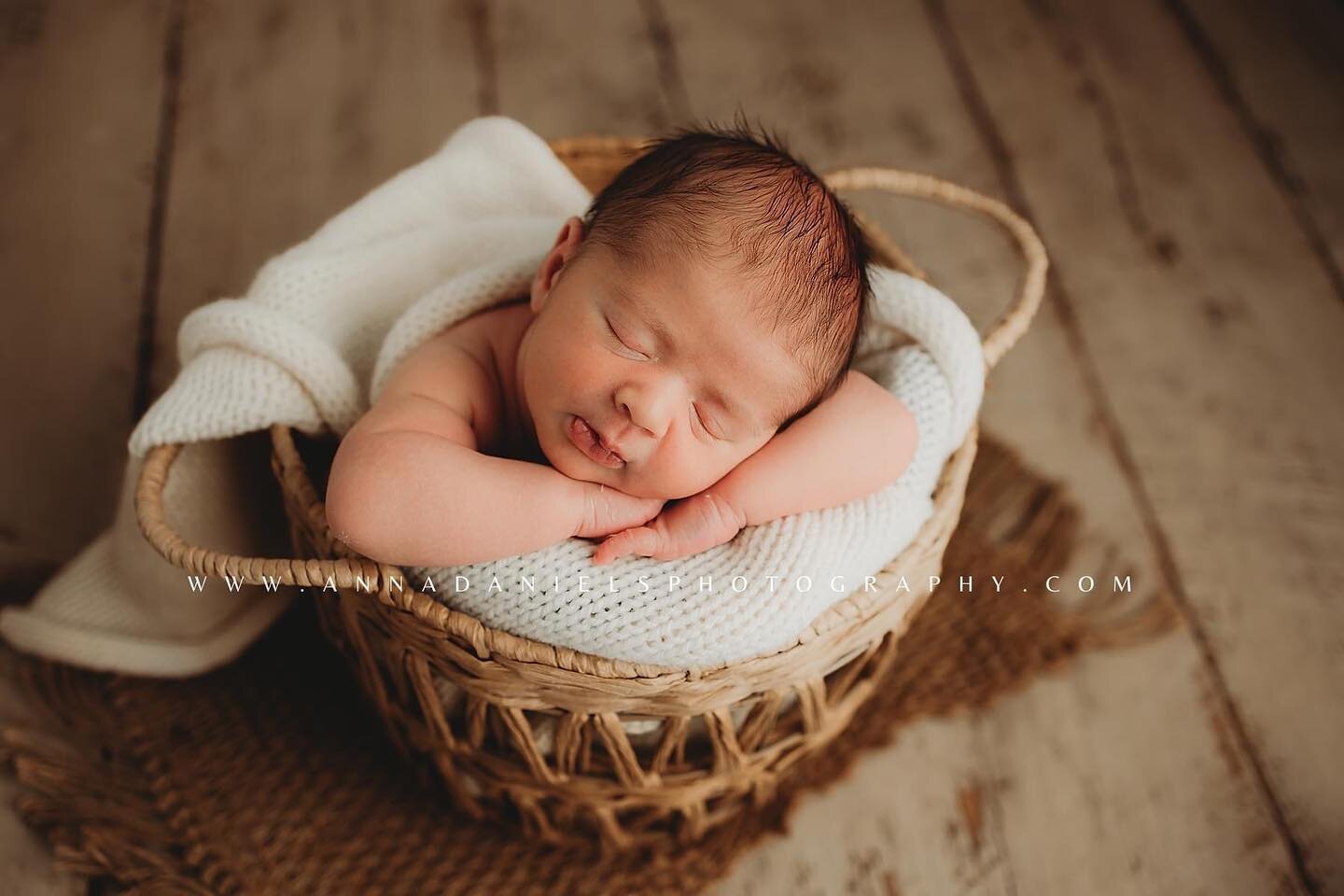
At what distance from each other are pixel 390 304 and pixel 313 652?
0.40 m

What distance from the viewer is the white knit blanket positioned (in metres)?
0.77

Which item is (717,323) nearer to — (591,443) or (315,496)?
(591,443)

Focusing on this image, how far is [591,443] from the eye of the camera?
2.60 ft

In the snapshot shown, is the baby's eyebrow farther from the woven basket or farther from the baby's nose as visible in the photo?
the woven basket

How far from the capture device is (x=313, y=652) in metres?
1.16

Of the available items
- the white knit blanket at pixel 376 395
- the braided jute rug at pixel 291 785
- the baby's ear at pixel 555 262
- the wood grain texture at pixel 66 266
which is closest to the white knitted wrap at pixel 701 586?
the white knit blanket at pixel 376 395

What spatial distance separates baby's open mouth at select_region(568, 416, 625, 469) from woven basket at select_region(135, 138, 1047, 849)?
0.48 ft

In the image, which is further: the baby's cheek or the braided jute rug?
the braided jute rug

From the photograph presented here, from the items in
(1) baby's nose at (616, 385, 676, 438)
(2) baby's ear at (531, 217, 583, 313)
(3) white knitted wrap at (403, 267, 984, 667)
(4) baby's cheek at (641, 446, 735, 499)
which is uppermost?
(2) baby's ear at (531, 217, 583, 313)

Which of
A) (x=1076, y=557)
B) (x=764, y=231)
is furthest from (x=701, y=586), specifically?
(x=1076, y=557)

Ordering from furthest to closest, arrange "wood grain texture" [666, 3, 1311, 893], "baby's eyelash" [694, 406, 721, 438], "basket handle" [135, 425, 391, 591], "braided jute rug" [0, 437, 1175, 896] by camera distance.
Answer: "wood grain texture" [666, 3, 1311, 893], "braided jute rug" [0, 437, 1175, 896], "baby's eyelash" [694, 406, 721, 438], "basket handle" [135, 425, 391, 591]

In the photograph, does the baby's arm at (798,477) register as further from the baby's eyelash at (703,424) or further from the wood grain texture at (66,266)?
the wood grain texture at (66,266)

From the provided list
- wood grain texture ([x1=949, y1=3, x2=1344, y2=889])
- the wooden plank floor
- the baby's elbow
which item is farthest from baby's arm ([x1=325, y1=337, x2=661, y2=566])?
wood grain texture ([x1=949, y1=3, x2=1344, y2=889])

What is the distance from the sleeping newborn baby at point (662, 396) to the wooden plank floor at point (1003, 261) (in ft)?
1.51
